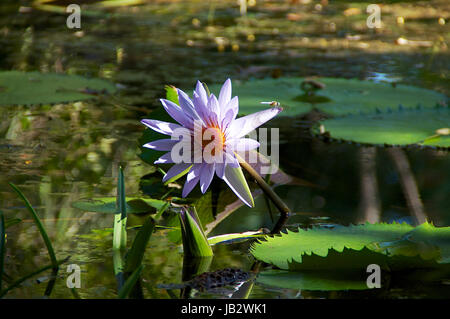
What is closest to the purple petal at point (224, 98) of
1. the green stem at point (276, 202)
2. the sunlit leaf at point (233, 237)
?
the green stem at point (276, 202)

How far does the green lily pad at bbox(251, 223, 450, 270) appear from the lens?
1.43 metres

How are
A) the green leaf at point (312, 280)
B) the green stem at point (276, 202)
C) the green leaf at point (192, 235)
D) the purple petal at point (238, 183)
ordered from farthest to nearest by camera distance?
the green stem at point (276, 202) < the purple petal at point (238, 183) < the green leaf at point (192, 235) < the green leaf at point (312, 280)

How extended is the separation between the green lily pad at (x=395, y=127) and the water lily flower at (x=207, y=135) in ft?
3.64

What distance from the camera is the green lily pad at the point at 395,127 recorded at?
2598 millimetres

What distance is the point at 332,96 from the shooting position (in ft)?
11.2

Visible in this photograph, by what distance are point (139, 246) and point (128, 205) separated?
482mm

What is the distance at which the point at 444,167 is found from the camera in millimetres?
2391

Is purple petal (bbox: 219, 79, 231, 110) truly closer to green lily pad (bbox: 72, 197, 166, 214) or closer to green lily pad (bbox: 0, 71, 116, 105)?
green lily pad (bbox: 72, 197, 166, 214)

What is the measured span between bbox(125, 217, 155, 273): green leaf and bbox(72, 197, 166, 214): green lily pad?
1.41 feet

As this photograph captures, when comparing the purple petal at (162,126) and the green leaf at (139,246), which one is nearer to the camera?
the green leaf at (139,246)

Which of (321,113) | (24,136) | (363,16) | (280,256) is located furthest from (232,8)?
(280,256)

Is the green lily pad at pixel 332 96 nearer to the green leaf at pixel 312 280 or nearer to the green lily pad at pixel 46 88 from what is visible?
the green lily pad at pixel 46 88
